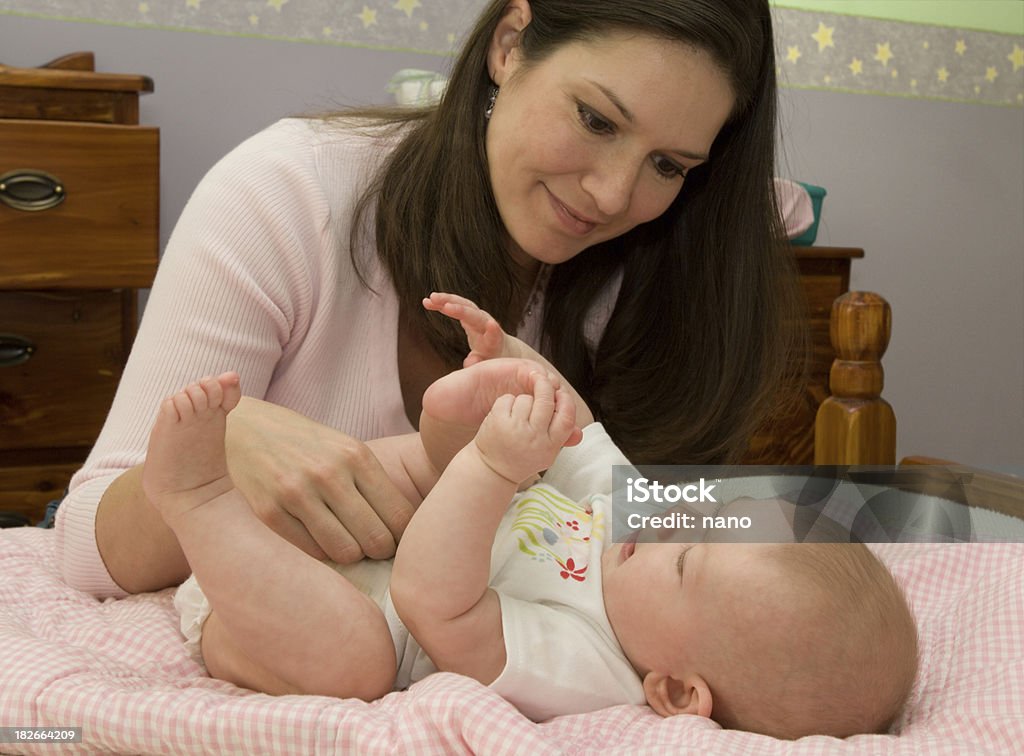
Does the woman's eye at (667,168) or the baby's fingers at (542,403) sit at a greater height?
the woman's eye at (667,168)

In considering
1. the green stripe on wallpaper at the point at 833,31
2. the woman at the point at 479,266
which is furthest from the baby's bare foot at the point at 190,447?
the green stripe on wallpaper at the point at 833,31

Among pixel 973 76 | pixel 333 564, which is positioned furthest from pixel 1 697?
pixel 973 76

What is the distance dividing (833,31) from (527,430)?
7.62 feet

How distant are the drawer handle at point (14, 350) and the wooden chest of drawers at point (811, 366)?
1229 mm

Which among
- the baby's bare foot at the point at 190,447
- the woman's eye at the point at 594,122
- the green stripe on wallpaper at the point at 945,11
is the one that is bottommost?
the baby's bare foot at the point at 190,447

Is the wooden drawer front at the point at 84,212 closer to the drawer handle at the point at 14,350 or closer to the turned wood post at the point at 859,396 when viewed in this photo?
the drawer handle at the point at 14,350

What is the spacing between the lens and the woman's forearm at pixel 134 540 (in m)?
0.87

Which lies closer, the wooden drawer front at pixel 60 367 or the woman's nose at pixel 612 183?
the woman's nose at pixel 612 183

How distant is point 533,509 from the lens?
2.76ft

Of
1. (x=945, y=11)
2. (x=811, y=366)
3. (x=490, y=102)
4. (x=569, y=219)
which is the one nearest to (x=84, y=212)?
(x=490, y=102)

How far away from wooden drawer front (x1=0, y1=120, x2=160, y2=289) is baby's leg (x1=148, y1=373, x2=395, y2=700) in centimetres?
95

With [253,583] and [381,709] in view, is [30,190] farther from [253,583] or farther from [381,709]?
[381,709]

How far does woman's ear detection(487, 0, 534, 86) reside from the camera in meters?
1.10

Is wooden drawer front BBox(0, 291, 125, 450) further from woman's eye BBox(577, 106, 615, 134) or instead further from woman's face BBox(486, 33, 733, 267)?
woman's eye BBox(577, 106, 615, 134)
